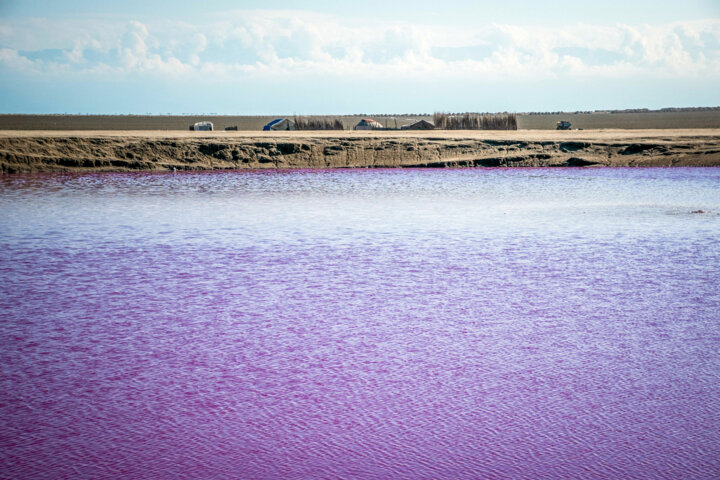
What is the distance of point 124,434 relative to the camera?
6.21m

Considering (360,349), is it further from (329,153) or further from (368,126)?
(368,126)

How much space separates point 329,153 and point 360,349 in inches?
1028

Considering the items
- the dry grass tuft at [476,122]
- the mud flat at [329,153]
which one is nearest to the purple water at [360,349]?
the mud flat at [329,153]

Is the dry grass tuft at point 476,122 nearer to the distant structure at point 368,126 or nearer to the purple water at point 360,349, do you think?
the distant structure at point 368,126

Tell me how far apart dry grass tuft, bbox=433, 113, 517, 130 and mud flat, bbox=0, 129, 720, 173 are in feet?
64.1

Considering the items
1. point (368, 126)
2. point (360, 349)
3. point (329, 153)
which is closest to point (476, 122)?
point (368, 126)

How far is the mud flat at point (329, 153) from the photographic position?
30969mm

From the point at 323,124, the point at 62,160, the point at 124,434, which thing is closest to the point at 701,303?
the point at 124,434

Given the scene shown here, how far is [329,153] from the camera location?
3384cm

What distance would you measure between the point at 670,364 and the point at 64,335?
22.2 ft

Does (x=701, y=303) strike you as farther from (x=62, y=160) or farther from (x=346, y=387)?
(x=62, y=160)

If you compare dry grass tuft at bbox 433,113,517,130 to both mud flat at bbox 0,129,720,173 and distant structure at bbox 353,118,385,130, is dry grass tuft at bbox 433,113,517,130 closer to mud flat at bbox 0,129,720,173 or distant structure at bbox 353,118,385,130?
distant structure at bbox 353,118,385,130

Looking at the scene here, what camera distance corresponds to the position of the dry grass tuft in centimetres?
5494

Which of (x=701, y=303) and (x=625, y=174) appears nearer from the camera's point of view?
(x=701, y=303)
